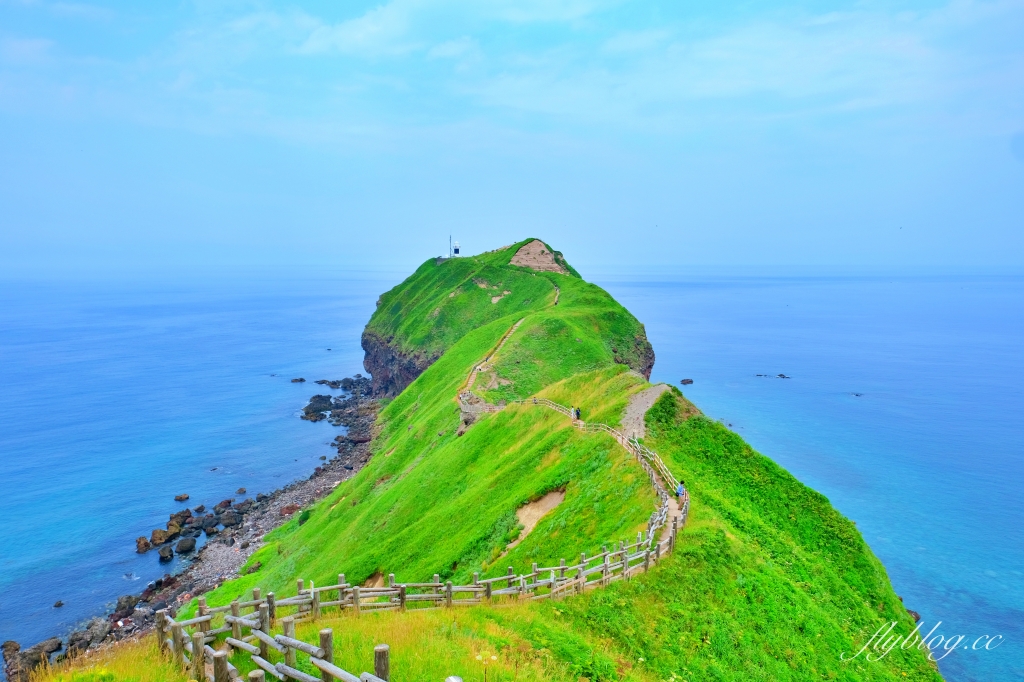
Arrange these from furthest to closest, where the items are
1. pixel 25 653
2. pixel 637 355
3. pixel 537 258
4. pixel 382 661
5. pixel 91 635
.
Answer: pixel 537 258
pixel 637 355
pixel 91 635
pixel 25 653
pixel 382 661

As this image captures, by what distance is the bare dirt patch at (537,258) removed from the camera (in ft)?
449

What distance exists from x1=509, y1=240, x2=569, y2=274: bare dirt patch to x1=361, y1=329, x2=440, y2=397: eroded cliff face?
38.6m

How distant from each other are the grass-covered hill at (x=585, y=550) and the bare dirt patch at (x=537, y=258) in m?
68.7

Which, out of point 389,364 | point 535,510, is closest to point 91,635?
point 535,510

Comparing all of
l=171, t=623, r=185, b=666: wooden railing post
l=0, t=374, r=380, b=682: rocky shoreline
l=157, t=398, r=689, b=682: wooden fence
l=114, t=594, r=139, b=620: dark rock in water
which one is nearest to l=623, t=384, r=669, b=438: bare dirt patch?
l=157, t=398, r=689, b=682: wooden fence

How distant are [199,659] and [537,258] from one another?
432ft

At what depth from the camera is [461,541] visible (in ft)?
111

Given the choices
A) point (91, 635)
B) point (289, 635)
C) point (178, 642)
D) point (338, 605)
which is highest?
point (289, 635)

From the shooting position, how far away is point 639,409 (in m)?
37.8

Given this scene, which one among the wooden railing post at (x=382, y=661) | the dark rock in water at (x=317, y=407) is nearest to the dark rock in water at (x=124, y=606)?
the wooden railing post at (x=382, y=661)

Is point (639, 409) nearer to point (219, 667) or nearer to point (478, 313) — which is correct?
point (219, 667)

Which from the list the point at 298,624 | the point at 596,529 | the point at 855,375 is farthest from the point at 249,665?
the point at 855,375

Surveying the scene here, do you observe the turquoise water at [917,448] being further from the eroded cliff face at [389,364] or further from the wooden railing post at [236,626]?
the eroded cliff face at [389,364]

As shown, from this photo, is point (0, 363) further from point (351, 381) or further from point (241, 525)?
point (241, 525)
